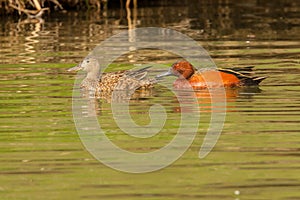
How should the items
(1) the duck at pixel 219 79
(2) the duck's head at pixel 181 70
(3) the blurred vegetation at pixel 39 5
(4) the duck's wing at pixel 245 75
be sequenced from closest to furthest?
(4) the duck's wing at pixel 245 75, (1) the duck at pixel 219 79, (2) the duck's head at pixel 181 70, (3) the blurred vegetation at pixel 39 5

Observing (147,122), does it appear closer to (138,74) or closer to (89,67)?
(138,74)

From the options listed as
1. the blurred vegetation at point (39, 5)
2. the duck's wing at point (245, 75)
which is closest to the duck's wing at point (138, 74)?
the duck's wing at point (245, 75)

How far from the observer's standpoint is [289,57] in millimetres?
12734

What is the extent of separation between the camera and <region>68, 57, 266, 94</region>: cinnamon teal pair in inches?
431

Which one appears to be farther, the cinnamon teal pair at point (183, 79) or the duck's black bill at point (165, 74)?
the duck's black bill at point (165, 74)

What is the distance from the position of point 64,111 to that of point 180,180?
3011 millimetres

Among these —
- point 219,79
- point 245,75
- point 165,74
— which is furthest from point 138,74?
point 245,75

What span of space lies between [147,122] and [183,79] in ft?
8.05

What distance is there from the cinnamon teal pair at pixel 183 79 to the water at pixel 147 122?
281 millimetres

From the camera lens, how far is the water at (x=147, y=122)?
255 inches

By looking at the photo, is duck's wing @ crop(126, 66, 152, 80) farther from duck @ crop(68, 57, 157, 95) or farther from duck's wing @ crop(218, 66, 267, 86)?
duck's wing @ crop(218, 66, 267, 86)

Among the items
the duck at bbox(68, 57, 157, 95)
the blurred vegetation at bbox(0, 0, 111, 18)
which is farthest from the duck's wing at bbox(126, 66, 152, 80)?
the blurred vegetation at bbox(0, 0, 111, 18)

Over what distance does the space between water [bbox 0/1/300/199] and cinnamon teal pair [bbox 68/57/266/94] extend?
0.28 metres

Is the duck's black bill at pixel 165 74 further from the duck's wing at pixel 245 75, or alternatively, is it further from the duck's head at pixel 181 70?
the duck's wing at pixel 245 75
